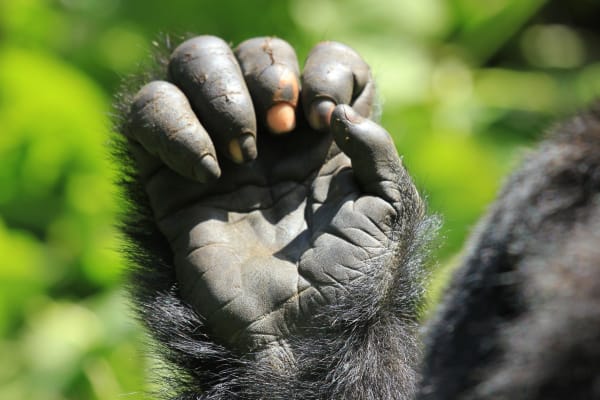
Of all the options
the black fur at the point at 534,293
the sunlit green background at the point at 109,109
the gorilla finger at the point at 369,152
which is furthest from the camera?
the sunlit green background at the point at 109,109

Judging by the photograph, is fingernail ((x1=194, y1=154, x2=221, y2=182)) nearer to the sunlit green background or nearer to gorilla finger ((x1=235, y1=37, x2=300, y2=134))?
gorilla finger ((x1=235, y1=37, x2=300, y2=134))

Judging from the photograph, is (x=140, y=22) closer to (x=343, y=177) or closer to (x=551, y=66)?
(x=551, y=66)

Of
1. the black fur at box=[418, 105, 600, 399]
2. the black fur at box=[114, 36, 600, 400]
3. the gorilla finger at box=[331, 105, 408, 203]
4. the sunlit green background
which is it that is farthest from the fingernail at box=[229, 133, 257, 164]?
the sunlit green background

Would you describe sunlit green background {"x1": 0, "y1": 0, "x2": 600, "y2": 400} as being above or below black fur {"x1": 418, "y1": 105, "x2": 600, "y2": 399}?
below

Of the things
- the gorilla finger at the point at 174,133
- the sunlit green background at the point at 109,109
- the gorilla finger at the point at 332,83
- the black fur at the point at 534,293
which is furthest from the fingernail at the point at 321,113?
the sunlit green background at the point at 109,109

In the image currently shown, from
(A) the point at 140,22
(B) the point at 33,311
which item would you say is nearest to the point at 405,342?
(B) the point at 33,311

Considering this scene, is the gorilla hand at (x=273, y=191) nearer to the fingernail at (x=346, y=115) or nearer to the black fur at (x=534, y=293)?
the fingernail at (x=346, y=115)
